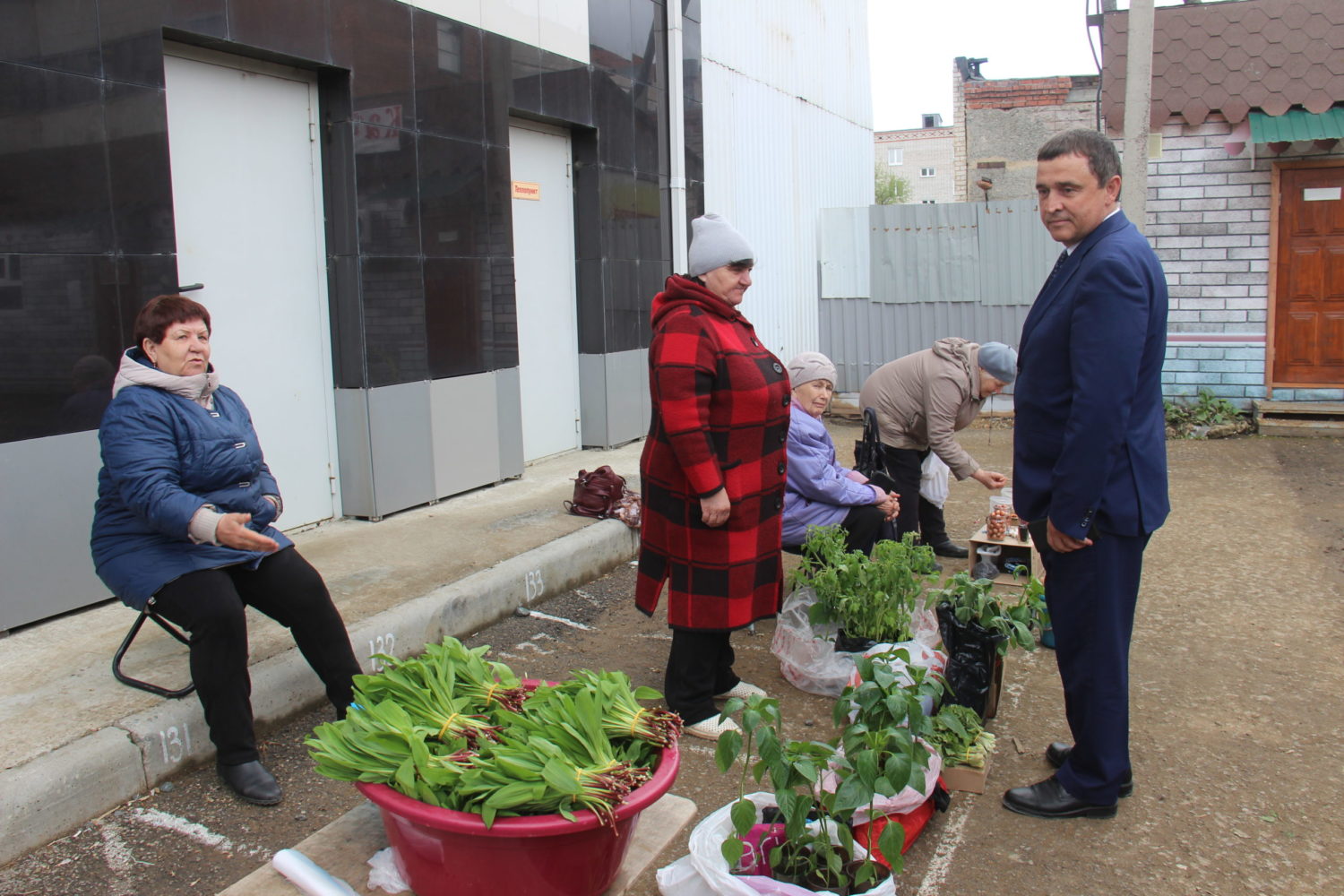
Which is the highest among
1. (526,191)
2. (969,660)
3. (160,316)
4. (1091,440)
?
(526,191)

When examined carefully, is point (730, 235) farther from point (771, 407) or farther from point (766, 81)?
point (766, 81)

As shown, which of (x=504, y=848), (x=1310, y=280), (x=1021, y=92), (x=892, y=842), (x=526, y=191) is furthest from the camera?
(x=1021, y=92)

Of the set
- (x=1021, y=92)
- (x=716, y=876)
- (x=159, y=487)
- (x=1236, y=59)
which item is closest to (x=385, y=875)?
(x=716, y=876)

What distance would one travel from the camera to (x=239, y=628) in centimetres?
351

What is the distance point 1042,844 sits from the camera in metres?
3.25

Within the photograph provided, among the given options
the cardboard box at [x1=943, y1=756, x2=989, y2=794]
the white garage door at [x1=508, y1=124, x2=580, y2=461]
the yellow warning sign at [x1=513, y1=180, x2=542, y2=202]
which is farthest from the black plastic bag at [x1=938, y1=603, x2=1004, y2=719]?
the yellow warning sign at [x1=513, y1=180, x2=542, y2=202]

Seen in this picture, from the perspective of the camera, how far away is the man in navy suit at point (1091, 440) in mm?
3045

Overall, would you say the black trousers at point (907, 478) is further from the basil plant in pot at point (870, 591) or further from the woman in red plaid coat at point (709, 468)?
the woman in red plaid coat at point (709, 468)

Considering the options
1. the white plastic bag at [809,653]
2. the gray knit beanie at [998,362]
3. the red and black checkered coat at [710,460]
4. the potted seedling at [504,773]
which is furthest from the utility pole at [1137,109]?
the potted seedling at [504,773]

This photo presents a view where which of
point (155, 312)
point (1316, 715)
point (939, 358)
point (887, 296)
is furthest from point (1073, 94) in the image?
point (155, 312)

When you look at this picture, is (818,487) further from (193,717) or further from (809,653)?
(193,717)

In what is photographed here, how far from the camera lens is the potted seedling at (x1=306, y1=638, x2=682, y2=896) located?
2.36 m

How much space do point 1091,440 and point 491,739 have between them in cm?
185

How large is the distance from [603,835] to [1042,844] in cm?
153
